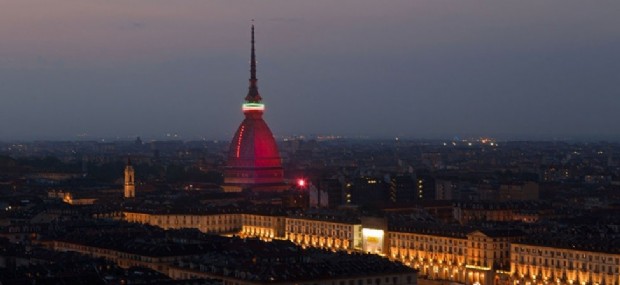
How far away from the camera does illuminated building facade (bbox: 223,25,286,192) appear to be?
157500mm

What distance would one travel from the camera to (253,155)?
160 m

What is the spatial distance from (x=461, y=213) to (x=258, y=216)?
18.5 m

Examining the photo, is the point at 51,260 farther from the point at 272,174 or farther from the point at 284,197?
the point at 272,174

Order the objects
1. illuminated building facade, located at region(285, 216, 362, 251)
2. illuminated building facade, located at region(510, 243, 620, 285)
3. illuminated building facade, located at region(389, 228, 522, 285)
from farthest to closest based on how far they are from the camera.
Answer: illuminated building facade, located at region(285, 216, 362, 251)
illuminated building facade, located at region(389, 228, 522, 285)
illuminated building facade, located at region(510, 243, 620, 285)

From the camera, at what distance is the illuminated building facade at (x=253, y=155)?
517 feet

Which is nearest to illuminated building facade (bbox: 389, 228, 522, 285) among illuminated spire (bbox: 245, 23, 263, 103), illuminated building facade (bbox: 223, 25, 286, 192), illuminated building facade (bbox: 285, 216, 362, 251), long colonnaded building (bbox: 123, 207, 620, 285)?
long colonnaded building (bbox: 123, 207, 620, 285)

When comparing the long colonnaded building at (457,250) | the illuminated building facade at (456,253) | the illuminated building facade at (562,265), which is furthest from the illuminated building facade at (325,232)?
the illuminated building facade at (562,265)

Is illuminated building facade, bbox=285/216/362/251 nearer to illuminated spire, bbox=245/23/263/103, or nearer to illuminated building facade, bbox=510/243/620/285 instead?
illuminated building facade, bbox=510/243/620/285

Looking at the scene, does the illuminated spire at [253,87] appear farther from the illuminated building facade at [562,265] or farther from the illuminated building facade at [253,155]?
the illuminated building facade at [562,265]

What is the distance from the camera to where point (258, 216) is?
381ft

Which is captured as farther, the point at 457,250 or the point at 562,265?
the point at 457,250

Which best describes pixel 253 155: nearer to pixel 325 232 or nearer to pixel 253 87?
pixel 253 87

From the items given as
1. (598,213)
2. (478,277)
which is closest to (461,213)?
(598,213)

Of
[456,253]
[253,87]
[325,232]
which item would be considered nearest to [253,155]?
[253,87]
